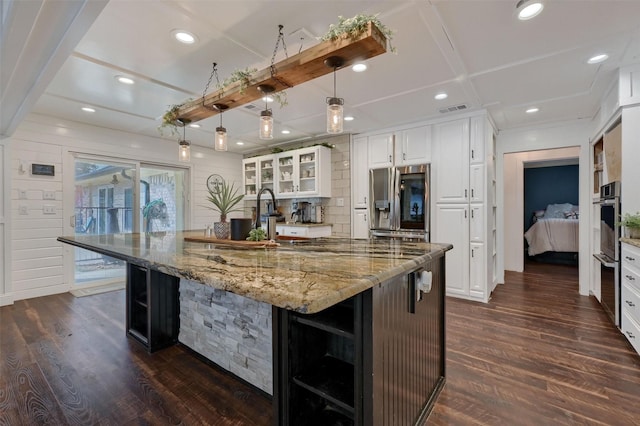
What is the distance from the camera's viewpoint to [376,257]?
1.39m

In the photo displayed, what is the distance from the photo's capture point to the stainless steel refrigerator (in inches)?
159

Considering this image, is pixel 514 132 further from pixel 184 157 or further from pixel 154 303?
pixel 154 303

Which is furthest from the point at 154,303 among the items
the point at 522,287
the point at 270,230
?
the point at 522,287

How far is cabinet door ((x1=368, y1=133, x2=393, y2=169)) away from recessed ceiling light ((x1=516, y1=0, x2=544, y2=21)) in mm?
2474

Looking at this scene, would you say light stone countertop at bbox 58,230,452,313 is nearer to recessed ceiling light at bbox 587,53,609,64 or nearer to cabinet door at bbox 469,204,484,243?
recessed ceiling light at bbox 587,53,609,64

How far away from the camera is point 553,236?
5.93 meters

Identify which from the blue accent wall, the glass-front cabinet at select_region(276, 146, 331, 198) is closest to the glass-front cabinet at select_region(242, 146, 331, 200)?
the glass-front cabinet at select_region(276, 146, 331, 198)

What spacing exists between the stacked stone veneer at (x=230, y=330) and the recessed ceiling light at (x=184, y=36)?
182 centimetres

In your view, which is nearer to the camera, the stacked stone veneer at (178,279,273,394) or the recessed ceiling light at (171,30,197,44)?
the stacked stone veneer at (178,279,273,394)

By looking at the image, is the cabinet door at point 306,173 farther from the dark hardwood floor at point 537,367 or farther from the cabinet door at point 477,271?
the dark hardwood floor at point 537,367

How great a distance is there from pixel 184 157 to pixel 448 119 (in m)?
3.25

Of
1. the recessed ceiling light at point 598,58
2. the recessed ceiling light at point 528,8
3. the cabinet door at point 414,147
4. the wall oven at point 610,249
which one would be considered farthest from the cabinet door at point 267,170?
the wall oven at point 610,249

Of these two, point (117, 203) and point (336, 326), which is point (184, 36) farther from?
point (117, 203)

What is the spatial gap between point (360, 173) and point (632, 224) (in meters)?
3.03
